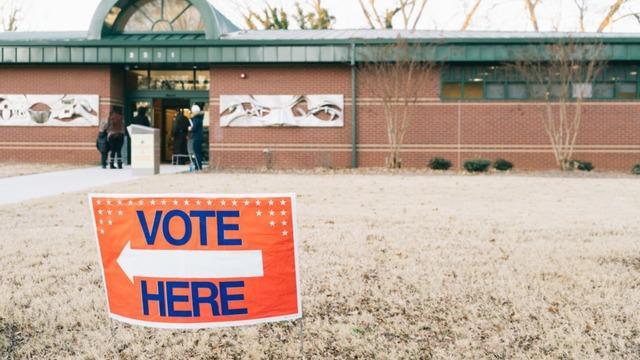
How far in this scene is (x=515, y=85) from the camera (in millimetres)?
20547

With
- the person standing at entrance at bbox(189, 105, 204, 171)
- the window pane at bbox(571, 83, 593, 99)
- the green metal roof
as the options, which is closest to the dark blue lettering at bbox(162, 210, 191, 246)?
the person standing at entrance at bbox(189, 105, 204, 171)

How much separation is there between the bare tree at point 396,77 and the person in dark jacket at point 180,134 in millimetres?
6663

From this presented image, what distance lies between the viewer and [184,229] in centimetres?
286

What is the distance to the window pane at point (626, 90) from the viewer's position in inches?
794

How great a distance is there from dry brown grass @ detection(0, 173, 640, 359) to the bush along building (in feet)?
40.3

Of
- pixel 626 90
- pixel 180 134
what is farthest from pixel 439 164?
pixel 180 134

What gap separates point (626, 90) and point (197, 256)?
68.4ft

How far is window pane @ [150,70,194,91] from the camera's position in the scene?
2277 centimetres

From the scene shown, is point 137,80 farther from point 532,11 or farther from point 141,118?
point 532,11

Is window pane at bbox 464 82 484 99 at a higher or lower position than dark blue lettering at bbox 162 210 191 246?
higher

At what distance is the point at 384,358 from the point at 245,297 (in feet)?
2.81

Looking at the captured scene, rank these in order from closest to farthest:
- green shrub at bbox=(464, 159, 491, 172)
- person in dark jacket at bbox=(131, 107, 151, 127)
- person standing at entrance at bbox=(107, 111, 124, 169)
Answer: green shrub at bbox=(464, 159, 491, 172)
person standing at entrance at bbox=(107, 111, 124, 169)
person in dark jacket at bbox=(131, 107, 151, 127)

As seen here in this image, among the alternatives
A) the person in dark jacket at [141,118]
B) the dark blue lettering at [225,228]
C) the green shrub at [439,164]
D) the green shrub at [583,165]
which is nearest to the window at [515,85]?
the green shrub at [583,165]

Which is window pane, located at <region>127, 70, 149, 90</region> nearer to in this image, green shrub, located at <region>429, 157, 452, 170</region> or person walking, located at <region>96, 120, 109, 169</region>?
person walking, located at <region>96, 120, 109, 169</region>
